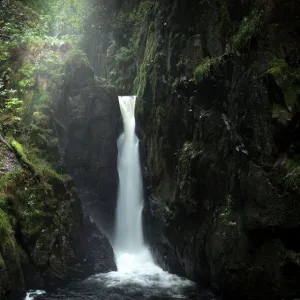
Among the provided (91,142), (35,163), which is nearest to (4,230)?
(35,163)

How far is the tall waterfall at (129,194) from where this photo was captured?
15.4m

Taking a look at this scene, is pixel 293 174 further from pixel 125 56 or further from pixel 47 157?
pixel 125 56

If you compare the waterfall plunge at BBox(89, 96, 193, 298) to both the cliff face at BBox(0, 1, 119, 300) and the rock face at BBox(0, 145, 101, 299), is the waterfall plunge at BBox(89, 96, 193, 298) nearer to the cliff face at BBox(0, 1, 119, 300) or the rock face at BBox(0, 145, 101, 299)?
the cliff face at BBox(0, 1, 119, 300)

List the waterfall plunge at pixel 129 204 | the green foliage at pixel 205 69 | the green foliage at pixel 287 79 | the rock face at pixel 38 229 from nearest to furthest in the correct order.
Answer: the green foliage at pixel 287 79
the rock face at pixel 38 229
the green foliage at pixel 205 69
the waterfall plunge at pixel 129 204

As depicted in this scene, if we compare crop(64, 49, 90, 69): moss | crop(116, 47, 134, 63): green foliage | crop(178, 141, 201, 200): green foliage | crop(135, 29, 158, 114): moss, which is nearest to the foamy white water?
crop(135, 29, 158, 114): moss

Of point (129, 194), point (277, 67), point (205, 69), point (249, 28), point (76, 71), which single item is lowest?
point (129, 194)

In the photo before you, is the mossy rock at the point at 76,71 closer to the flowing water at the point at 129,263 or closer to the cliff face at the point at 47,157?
the cliff face at the point at 47,157

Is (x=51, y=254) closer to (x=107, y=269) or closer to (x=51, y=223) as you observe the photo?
(x=51, y=223)

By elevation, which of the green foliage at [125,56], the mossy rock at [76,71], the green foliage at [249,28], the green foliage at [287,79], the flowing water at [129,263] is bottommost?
the flowing water at [129,263]

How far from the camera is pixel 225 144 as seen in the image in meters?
10.5

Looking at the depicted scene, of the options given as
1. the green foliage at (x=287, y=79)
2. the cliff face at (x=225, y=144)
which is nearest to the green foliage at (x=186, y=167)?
the cliff face at (x=225, y=144)

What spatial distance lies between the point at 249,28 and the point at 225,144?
3410 millimetres

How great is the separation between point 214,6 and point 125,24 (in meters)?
12.6

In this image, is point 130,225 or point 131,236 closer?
point 131,236
